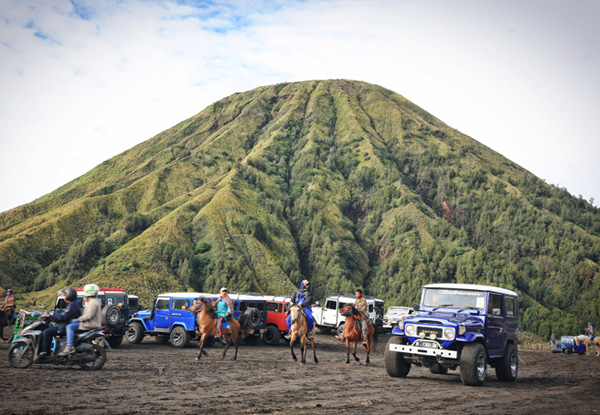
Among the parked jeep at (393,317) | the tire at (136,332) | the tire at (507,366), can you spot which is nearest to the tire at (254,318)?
the tire at (136,332)

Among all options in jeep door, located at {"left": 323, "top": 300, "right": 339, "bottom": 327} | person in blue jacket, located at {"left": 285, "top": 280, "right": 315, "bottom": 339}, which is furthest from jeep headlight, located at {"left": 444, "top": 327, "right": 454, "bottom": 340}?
jeep door, located at {"left": 323, "top": 300, "right": 339, "bottom": 327}

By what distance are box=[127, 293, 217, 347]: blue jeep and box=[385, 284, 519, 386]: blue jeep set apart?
1135cm

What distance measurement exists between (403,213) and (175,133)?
83.9m

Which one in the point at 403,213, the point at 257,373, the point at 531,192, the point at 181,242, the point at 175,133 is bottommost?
the point at 257,373

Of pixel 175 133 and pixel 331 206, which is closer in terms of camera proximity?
pixel 331 206

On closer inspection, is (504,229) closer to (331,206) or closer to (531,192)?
(531,192)

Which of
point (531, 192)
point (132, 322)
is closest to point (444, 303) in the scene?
point (132, 322)

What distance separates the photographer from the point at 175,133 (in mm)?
158000

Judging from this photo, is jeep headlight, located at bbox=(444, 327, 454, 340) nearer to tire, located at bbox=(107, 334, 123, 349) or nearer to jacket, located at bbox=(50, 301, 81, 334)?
jacket, located at bbox=(50, 301, 81, 334)

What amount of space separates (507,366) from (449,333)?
127 inches

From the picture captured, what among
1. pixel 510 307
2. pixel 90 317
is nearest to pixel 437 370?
pixel 510 307

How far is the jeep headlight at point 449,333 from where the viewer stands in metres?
13.7

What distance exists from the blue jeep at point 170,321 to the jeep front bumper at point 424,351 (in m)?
11.6

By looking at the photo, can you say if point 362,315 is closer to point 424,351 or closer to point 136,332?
point 424,351
